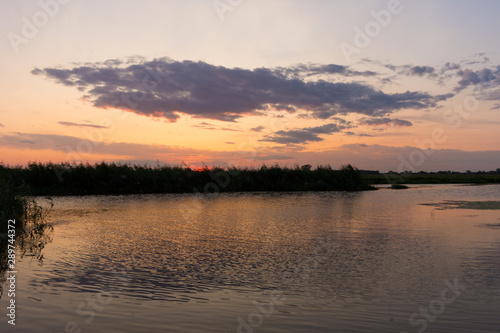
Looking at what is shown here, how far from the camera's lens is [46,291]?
10555mm

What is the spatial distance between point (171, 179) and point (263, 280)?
155ft

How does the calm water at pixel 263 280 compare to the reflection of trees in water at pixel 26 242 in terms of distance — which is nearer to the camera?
the calm water at pixel 263 280

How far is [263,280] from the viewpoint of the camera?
11797 millimetres

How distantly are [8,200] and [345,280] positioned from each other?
16.7 m

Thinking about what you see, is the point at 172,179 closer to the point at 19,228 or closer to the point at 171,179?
the point at 171,179

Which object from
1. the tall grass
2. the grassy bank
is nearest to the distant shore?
the grassy bank

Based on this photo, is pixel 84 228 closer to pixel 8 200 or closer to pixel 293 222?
pixel 8 200

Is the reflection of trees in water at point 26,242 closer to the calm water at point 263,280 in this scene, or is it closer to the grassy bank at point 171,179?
the calm water at point 263,280

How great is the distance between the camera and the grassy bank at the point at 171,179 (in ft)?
173

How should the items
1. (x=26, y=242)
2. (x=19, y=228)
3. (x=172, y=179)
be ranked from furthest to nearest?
1. (x=172, y=179)
2. (x=19, y=228)
3. (x=26, y=242)

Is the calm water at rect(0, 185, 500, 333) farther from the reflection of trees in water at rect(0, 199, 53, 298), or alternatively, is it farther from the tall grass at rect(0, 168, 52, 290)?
the tall grass at rect(0, 168, 52, 290)

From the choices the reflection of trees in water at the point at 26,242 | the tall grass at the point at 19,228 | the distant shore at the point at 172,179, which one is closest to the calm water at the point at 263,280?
the reflection of trees in water at the point at 26,242

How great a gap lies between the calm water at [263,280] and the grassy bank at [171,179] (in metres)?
32.4

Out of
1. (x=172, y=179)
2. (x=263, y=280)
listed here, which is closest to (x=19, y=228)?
(x=263, y=280)
